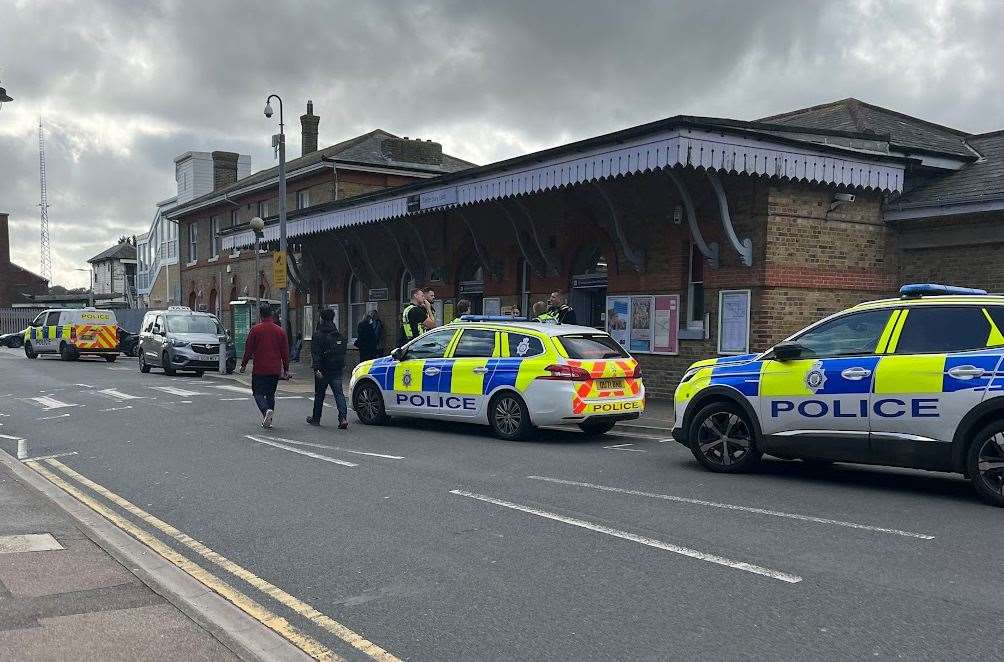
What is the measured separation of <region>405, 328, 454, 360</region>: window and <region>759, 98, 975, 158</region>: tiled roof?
859 cm

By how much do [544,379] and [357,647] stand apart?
714cm

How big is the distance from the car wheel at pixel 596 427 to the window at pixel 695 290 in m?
4.65

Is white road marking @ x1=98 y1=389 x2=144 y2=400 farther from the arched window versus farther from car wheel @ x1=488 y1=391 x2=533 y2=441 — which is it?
the arched window

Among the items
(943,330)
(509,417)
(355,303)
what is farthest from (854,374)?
(355,303)

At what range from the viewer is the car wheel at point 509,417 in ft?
37.8

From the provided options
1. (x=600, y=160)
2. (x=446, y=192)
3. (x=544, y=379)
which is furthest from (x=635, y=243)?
(x=544, y=379)

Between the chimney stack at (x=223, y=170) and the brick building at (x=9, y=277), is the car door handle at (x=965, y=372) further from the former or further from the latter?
the brick building at (x=9, y=277)

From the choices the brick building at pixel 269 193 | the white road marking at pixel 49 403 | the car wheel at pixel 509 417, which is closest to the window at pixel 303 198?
the brick building at pixel 269 193

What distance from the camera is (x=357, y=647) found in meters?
4.31

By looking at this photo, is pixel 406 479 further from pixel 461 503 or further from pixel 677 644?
pixel 677 644

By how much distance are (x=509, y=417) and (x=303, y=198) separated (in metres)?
25.2

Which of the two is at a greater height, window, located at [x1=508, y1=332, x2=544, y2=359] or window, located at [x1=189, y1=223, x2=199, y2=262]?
window, located at [x1=189, y1=223, x2=199, y2=262]

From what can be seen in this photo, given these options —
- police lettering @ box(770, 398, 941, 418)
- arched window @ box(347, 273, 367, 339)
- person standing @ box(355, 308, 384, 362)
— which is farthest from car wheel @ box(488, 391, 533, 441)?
arched window @ box(347, 273, 367, 339)

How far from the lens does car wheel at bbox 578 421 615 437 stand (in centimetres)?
1191
